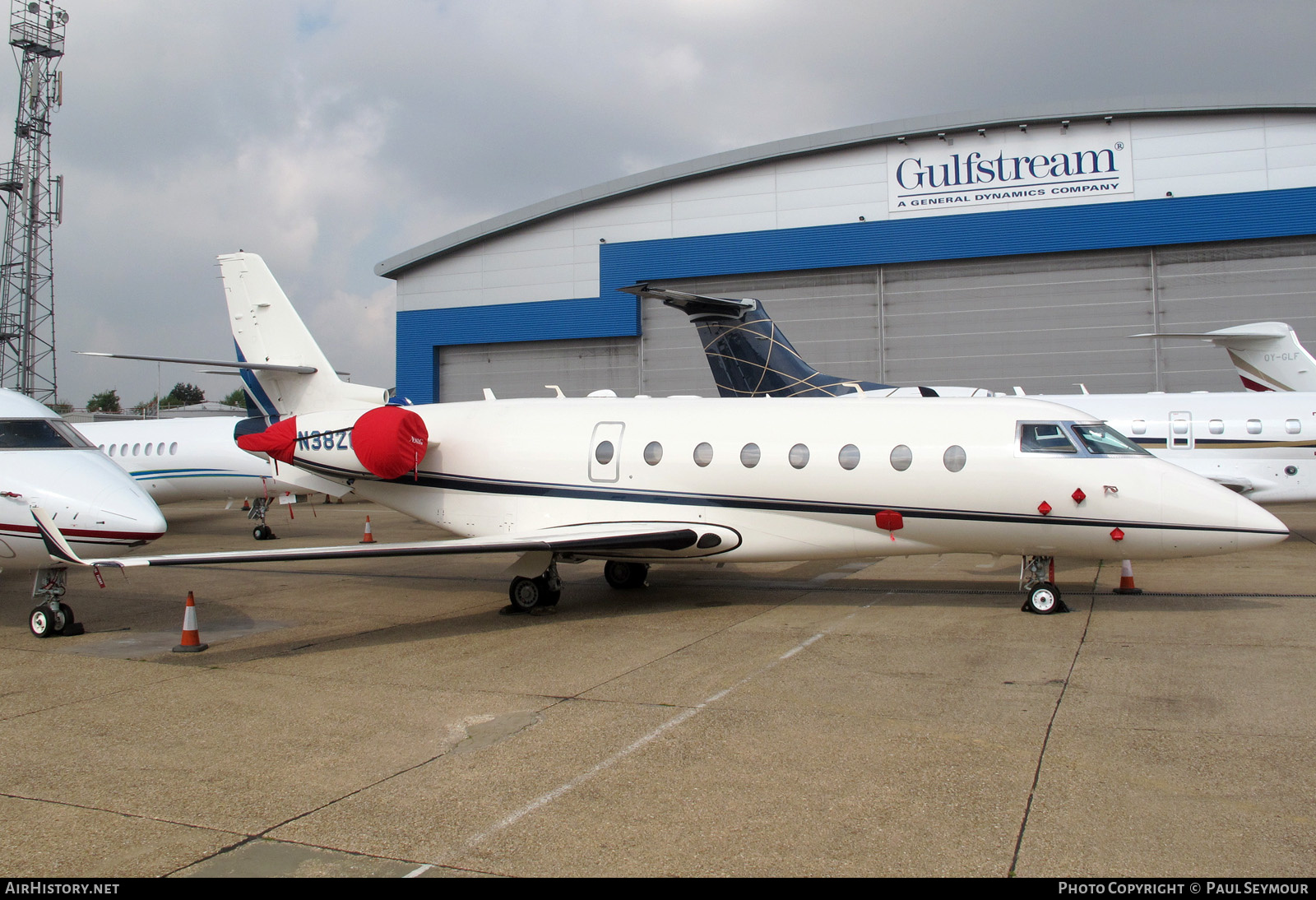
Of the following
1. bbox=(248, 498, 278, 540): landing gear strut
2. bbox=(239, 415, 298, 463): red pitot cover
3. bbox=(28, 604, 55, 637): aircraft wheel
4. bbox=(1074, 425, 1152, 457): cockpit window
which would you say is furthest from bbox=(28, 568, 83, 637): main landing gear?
bbox=(1074, 425, 1152, 457): cockpit window

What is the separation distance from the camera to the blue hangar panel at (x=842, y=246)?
92.0 feet

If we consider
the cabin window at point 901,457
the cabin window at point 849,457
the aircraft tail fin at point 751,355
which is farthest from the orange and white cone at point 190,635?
the aircraft tail fin at point 751,355

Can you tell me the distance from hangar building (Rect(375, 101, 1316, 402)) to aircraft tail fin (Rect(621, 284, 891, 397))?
1284 cm

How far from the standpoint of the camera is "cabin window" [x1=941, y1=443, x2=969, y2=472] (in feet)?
32.4

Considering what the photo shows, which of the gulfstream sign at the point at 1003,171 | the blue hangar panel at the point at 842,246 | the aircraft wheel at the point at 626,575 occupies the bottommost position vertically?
the aircraft wheel at the point at 626,575

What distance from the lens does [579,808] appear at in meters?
4.83

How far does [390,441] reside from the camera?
11.3 m

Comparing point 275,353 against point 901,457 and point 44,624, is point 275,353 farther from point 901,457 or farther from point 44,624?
point 901,457

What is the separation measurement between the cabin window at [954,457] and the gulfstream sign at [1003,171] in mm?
23123

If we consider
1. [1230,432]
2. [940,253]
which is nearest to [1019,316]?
[940,253]

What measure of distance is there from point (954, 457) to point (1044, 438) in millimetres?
984

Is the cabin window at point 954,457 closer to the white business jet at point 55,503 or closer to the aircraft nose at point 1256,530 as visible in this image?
the aircraft nose at point 1256,530

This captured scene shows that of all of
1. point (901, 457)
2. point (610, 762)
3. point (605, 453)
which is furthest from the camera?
point (605, 453)
